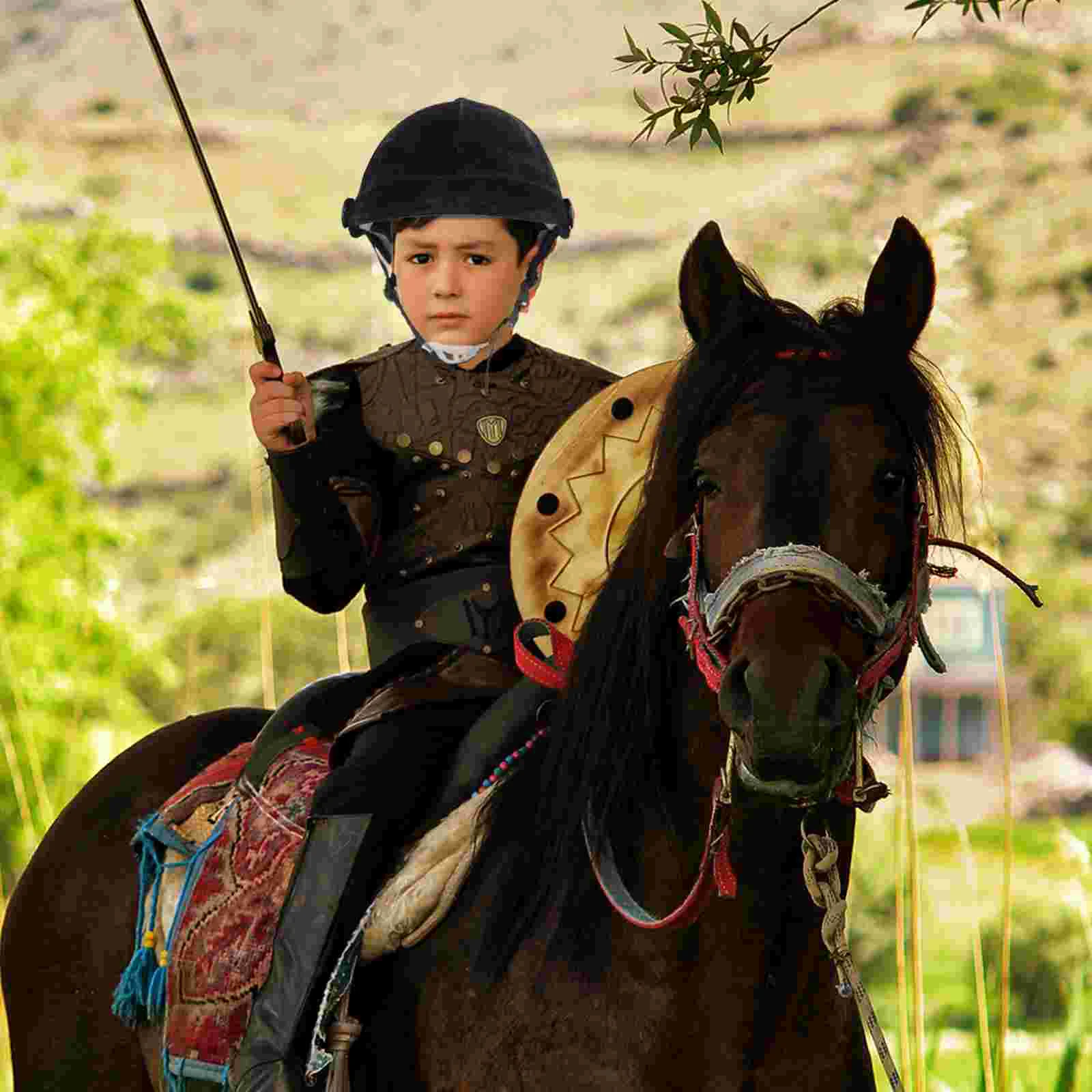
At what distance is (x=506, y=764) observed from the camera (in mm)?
3391

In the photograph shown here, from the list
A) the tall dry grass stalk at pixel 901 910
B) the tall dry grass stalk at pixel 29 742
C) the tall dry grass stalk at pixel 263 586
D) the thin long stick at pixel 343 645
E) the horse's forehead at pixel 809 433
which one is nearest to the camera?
the horse's forehead at pixel 809 433

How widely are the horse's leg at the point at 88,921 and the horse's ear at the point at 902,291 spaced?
1.97 m

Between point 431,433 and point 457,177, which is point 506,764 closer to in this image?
point 431,433

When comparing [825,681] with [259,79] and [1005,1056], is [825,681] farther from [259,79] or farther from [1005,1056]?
[259,79]

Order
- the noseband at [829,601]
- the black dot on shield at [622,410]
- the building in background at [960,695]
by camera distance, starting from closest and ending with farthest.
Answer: the noseband at [829,601]
the black dot on shield at [622,410]
the building in background at [960,695]

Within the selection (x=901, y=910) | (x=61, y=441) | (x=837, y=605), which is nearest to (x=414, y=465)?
(x=837, y=605)

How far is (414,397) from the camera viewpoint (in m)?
3.89

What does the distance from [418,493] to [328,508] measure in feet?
0.78

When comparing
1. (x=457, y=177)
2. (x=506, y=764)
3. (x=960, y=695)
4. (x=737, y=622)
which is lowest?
(x=506, y=764)

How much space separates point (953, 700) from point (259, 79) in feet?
123

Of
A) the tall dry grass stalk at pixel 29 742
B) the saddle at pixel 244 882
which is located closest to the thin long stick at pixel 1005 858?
the saddle at pixel 244 882

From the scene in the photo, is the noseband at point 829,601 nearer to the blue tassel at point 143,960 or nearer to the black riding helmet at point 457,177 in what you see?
the black riding helmet at point 457,177

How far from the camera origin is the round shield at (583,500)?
369 cm

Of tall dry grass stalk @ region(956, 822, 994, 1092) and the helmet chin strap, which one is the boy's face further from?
tall dry grass stalk @ region(956, 822, 994, 1092)
